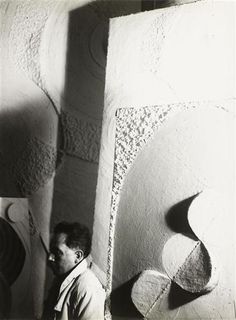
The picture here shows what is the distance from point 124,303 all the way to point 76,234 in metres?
0.29

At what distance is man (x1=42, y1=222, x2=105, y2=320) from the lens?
1189mm

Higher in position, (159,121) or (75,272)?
(159,121)

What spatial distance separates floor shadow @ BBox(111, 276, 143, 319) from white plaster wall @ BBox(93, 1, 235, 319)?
0.05 ft

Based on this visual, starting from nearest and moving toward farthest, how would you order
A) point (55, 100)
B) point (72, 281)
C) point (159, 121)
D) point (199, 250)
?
point (199, 250), point (159, 121), point (72, 281), point (55, 100)

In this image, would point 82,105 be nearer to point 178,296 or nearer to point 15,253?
point 15,253

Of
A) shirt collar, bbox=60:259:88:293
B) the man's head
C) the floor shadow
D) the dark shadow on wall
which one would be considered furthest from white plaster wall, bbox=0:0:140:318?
the floor shadow

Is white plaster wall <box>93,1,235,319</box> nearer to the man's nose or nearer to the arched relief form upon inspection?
the arched relief form

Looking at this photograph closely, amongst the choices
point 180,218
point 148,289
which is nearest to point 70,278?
point 148,289

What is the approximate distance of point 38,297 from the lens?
1358 mm

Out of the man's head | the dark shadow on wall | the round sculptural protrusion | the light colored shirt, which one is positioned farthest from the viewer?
the dark shadow on wall

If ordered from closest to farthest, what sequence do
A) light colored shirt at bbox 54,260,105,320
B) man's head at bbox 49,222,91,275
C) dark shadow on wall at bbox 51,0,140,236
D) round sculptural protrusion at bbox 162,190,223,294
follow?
round sculptural protrusion at bbox 162,190,223,294 → light colored shirt at bbox 54,260,105,320 → man's head at bbox 49,222,91,275 → dark shadow on wall at bbox 51,0,140,236

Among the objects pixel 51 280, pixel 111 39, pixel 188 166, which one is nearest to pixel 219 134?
pixel 188 166

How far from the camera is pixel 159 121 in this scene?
1128 mm

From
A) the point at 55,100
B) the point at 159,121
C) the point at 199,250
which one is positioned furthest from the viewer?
the point at 55,100
